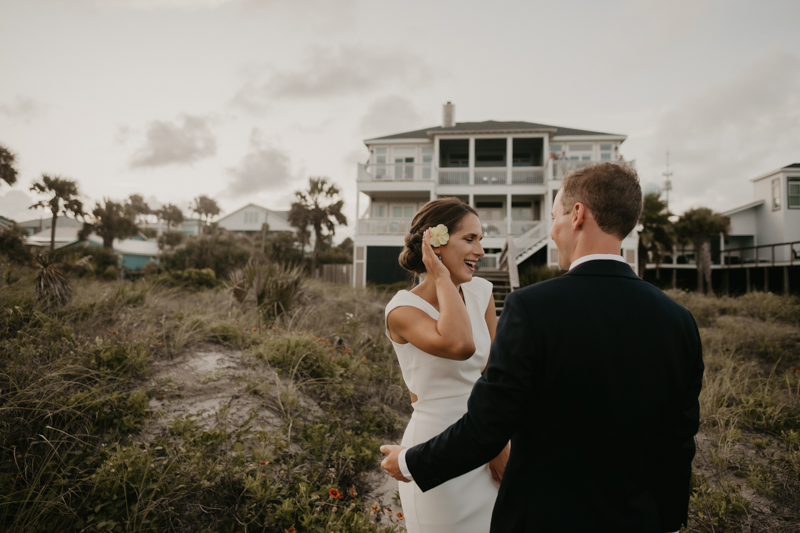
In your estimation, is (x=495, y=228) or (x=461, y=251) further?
(x=495, y=228)

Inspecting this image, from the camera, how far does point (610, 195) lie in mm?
1262

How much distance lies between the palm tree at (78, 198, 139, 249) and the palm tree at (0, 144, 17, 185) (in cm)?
1899

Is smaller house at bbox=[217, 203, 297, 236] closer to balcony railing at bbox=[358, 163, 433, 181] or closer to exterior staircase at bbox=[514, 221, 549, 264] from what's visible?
balcony railing at bbox=[358, 163, 433, 181]

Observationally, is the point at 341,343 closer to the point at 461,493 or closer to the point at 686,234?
the point at 461,493

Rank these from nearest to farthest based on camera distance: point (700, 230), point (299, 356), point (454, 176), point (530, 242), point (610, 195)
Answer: point (610, 195), point (299, 356), point (530, 242), point (700, 230), point (454, 176)

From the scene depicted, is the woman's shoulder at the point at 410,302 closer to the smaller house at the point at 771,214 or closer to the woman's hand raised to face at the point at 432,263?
the woman's hand raised to face at the point at 432,263

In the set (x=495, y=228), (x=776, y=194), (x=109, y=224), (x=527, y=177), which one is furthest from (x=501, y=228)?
(x=109, y=224)

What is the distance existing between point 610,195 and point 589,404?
2.04 feet

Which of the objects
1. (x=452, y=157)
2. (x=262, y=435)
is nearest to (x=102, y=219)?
(x=452, y=157)

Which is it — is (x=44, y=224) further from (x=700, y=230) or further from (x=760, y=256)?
(x=760, y=256)

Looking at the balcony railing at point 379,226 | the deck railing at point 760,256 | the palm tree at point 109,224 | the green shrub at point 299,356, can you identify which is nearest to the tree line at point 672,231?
the deck railing at point 760,256

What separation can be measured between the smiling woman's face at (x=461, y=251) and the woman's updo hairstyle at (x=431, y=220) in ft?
0.15

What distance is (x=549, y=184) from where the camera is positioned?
2136 cm

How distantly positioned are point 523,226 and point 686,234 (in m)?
9.15
